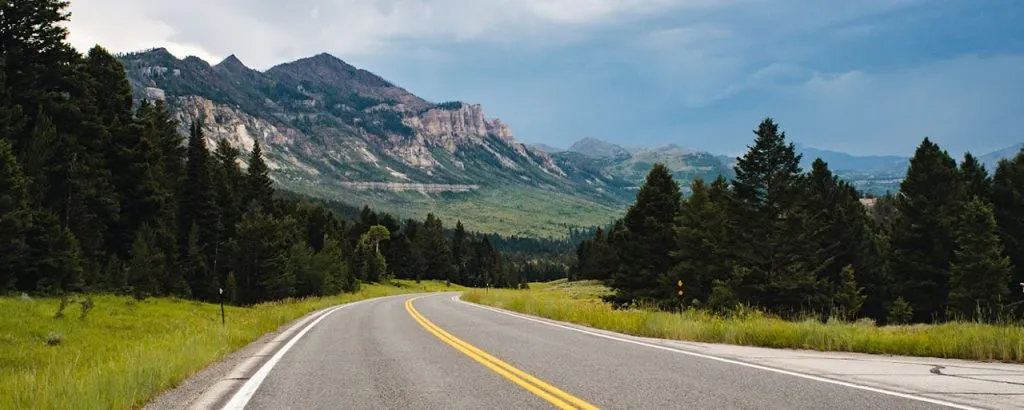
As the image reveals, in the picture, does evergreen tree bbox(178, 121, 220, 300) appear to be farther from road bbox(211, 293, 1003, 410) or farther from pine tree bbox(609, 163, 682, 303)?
road bbox(211, 293, 1003, 410)

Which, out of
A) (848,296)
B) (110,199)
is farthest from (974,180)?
(110,199)

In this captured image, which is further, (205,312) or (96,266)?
(96,266)

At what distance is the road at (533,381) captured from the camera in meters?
7.18

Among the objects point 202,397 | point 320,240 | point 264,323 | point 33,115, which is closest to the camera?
point 202,397

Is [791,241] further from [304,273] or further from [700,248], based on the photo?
[304,273]

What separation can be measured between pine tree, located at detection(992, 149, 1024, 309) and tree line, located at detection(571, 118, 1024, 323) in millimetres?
65

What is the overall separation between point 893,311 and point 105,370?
145 feet

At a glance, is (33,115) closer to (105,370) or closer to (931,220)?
(105,370)

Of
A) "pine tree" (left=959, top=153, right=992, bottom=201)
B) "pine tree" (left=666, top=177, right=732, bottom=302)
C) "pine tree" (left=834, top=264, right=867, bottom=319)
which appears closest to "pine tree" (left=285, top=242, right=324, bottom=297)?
"pine tree" (left=666, top=177, right=732, bottom=302)

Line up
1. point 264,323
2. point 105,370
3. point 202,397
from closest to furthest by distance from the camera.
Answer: point 202,397 → point 105,370 → point 264,323

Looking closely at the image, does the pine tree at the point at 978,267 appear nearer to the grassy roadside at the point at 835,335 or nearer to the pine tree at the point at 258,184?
the grassy roadside at the point at 835,335

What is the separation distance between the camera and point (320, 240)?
318 ft

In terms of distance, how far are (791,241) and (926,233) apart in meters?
10.2

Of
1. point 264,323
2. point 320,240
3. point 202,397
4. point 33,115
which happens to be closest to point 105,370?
point 202,397
